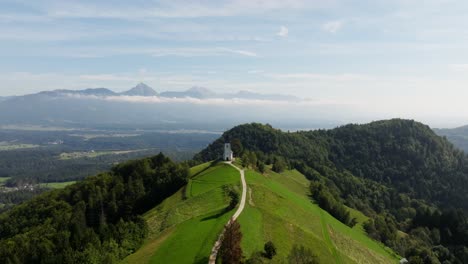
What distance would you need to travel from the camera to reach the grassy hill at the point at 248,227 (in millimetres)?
54062

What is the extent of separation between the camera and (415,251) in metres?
92.0

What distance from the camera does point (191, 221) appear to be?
2598 inches

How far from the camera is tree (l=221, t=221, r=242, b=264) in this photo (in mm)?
44938

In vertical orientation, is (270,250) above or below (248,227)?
below

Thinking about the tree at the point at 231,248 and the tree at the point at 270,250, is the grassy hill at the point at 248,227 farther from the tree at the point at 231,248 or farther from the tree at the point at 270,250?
the tree at the point at 231,248

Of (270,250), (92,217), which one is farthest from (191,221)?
(92,217)

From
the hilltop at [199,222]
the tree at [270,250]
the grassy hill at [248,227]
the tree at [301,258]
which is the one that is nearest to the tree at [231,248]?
the hilltop at [199,222]

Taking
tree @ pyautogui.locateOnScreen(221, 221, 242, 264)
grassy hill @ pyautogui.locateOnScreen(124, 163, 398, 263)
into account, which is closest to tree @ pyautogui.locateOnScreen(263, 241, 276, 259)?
grassy hill @ pyautogui.locateOnScreen(124, 163, 398, 263)

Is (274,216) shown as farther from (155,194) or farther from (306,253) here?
(155,194)

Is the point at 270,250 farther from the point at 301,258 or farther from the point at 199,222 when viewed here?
the point at 199,222

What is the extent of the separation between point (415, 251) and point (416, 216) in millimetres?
58774

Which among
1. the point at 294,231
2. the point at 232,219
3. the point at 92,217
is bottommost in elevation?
the point at 92,217

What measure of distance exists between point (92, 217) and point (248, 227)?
54.9m

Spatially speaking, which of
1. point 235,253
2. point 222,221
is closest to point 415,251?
point 222,221
